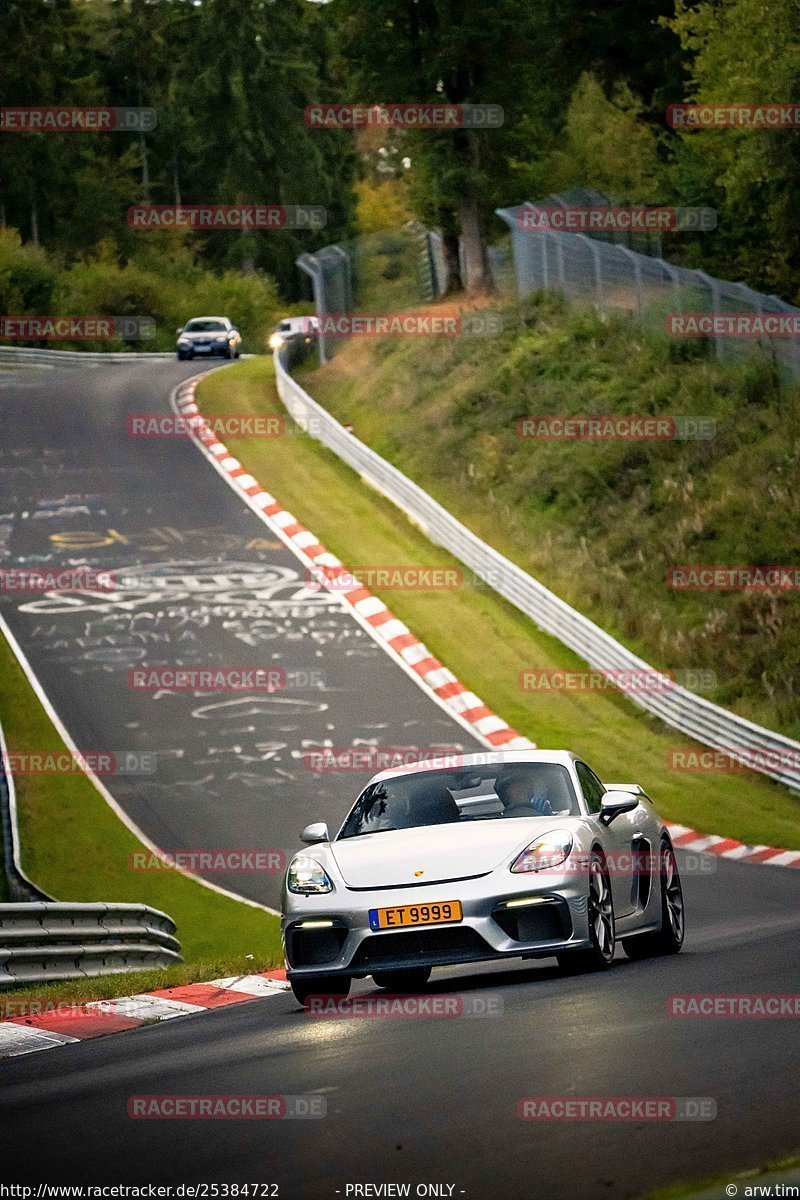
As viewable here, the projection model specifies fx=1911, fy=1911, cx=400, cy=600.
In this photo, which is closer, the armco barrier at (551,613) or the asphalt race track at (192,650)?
the asphalt race track at (192,650)

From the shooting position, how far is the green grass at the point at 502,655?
71.7 ft

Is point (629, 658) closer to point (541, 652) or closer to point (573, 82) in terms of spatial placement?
point (541, 652)

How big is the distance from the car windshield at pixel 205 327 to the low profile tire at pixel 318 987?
171 ft

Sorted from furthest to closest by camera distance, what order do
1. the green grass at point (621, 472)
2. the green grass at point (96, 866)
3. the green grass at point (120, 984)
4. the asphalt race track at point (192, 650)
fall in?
the green grass at point (621, 472)
the asphalt race track at point (192, 650)
the green grass at point (96, 866)
the green grass at point (120, 984)

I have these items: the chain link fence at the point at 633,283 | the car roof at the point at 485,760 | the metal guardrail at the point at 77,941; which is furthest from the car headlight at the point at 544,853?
the chain link fence at the point at 633,283

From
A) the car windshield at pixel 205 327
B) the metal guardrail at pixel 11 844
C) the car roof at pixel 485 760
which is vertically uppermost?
the car roof at pixel 485 760

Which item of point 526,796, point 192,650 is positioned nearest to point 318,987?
point 526,796

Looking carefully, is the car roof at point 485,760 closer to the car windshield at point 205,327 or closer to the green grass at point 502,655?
the green grass at point 502,655

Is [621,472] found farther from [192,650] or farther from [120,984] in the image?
[120,984]

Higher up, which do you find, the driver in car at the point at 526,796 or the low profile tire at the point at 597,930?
the driver in car at the point at 526,796

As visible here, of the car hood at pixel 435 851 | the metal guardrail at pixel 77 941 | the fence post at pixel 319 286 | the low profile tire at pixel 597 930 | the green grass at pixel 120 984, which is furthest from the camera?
the fence post at pixel 319 286

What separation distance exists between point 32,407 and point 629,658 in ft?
84.2

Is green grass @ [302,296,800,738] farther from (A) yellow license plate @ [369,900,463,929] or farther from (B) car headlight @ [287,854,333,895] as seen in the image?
(A) yellow license plate @ [369,900,463,929]

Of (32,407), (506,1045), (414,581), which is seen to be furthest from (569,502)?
(506,1045)
